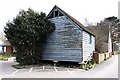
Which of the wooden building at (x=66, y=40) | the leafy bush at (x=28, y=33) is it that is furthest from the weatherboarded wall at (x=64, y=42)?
the leafy bush at (x=28, y=33)

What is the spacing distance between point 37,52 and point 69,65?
369cm

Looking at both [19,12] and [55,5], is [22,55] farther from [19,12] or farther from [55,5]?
[55,5]

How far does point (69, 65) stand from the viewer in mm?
21516

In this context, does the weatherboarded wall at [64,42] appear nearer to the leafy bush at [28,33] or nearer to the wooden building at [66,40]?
the wooden building at [66,40]

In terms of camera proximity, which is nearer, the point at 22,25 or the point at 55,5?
the point at 22,25

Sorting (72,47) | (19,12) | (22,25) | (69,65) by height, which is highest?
(19,12)

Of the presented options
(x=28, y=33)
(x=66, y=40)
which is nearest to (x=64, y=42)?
(x=66, y=40)

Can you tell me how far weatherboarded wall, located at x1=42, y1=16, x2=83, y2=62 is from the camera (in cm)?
2117

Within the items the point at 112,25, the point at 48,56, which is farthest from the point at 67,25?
the point at 112,25

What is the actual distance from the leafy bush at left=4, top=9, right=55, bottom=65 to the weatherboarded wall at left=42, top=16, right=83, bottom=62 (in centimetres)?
91

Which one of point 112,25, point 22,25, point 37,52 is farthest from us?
point 112,25

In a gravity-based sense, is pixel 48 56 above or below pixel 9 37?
below

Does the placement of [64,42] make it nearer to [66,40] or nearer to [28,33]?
[66,40]

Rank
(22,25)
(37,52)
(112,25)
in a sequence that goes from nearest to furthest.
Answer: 1. (22,25)
2. (37,52)
3. (112,25)
